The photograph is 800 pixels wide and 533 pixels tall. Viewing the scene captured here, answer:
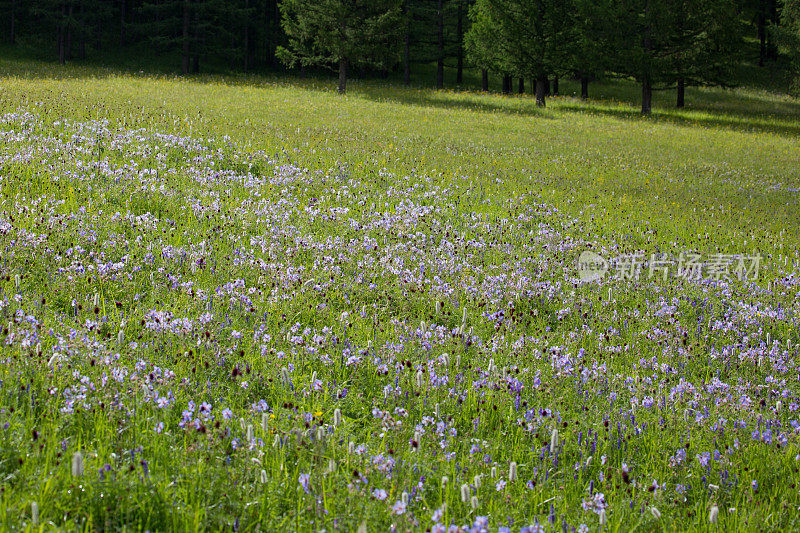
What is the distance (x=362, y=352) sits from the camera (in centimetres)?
450

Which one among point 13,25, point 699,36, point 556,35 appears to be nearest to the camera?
point 556,35

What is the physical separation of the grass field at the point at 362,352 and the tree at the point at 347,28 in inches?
1017

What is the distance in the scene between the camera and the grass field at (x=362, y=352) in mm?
2975

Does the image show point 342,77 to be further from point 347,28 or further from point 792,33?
point 792,33

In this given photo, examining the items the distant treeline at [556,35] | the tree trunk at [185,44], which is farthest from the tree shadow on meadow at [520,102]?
the distant treeline at [556,35]

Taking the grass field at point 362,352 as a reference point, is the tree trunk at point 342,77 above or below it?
above

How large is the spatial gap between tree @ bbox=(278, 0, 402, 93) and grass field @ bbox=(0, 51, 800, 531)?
25841 mm

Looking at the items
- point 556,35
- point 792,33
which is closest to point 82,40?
point 556,35

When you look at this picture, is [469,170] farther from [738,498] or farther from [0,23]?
[0,23]

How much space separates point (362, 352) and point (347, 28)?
34931 mm

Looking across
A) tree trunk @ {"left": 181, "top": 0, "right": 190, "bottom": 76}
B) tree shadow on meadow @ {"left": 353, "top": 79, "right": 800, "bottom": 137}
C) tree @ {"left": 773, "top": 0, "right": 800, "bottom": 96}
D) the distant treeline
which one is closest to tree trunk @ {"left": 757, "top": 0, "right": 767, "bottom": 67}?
tree shadow on meadow @ {"left": 353, "top": 79, "right": 800, "bottom": 137}

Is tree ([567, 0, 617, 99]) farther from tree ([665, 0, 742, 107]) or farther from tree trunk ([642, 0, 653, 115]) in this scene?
tree ([665, 0, 742, 107])

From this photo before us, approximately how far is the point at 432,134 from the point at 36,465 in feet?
59.5

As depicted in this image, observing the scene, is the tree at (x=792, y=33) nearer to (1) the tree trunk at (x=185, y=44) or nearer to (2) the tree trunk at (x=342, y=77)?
(2) the tree trunk at (x=342, y=77)
